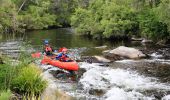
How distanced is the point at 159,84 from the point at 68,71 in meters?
5.73

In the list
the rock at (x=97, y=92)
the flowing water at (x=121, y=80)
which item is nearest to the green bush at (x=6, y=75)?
the flowing water at (x=121, y=80)

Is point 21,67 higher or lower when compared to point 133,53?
higher

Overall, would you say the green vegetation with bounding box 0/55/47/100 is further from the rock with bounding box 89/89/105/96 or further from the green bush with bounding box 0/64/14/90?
the rock with bounding box 89/89/105/96

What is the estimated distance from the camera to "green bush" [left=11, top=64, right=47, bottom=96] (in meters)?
8.12

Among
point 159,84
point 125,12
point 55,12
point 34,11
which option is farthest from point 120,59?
point 55,12

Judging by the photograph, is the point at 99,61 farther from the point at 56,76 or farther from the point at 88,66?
the point at 56,76

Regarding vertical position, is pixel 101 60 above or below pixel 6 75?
below

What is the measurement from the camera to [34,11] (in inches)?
2697

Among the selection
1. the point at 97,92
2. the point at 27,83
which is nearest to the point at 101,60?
the point at 97,92

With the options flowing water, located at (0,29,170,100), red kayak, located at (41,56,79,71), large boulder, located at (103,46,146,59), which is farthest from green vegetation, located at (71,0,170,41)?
red kayak, located at (41,56,79,71)

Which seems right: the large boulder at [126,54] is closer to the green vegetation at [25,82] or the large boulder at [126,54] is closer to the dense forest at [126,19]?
the dense forest at [126,19]

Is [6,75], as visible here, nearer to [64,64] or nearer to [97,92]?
[97,92]

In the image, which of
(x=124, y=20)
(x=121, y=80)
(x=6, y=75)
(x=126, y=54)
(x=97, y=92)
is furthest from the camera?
(x=124, y=20)

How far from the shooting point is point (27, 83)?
820 cm
